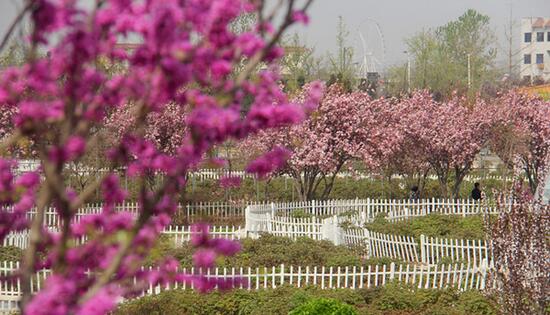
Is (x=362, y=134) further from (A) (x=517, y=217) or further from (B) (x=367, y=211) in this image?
(A) (x=517, y=217)

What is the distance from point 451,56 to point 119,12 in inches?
3993

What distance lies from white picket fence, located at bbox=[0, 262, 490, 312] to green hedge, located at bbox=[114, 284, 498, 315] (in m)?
0.57

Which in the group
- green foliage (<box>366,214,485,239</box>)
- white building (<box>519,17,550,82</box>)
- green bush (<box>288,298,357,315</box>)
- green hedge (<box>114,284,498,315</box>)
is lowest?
green hedge (<box>114,284,498,315</box>)

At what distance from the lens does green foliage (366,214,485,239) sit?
71.1ft

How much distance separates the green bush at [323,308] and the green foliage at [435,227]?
329 inches

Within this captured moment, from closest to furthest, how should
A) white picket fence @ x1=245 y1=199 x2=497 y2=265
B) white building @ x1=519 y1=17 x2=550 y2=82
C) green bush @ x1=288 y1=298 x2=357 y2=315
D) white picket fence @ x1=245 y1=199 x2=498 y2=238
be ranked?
green bush @ x1=288 y1=298 x2=357 y2=315 → white picket fence @ x1=245 y1=199 x2=497 y2=265 → white picket fence @ x1=245 y1=199 x2=498 y2=238 → white building @ x1=519 y1=17 x2=550 y2=82

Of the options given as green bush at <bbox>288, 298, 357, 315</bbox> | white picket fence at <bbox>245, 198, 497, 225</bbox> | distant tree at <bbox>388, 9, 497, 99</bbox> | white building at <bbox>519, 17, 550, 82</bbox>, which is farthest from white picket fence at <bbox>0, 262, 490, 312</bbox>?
white building at <bbox>519, 17, 550, 82</bbox>

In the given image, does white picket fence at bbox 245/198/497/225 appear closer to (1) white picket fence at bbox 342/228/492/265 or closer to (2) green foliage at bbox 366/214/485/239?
(2) green foliage at bbox 366/214/485/239

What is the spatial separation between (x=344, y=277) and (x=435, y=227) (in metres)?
6.28

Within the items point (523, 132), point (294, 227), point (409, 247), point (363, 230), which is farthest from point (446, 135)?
point (409, 247)

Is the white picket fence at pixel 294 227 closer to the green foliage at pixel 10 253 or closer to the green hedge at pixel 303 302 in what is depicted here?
the green foliage at pixel 10 253

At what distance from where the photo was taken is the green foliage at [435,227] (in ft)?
71.1

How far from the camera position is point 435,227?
2294 centimetres

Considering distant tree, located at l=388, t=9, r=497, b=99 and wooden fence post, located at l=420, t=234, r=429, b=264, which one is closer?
wooden fence post, located at l=420, t=234, r=429, b=264
